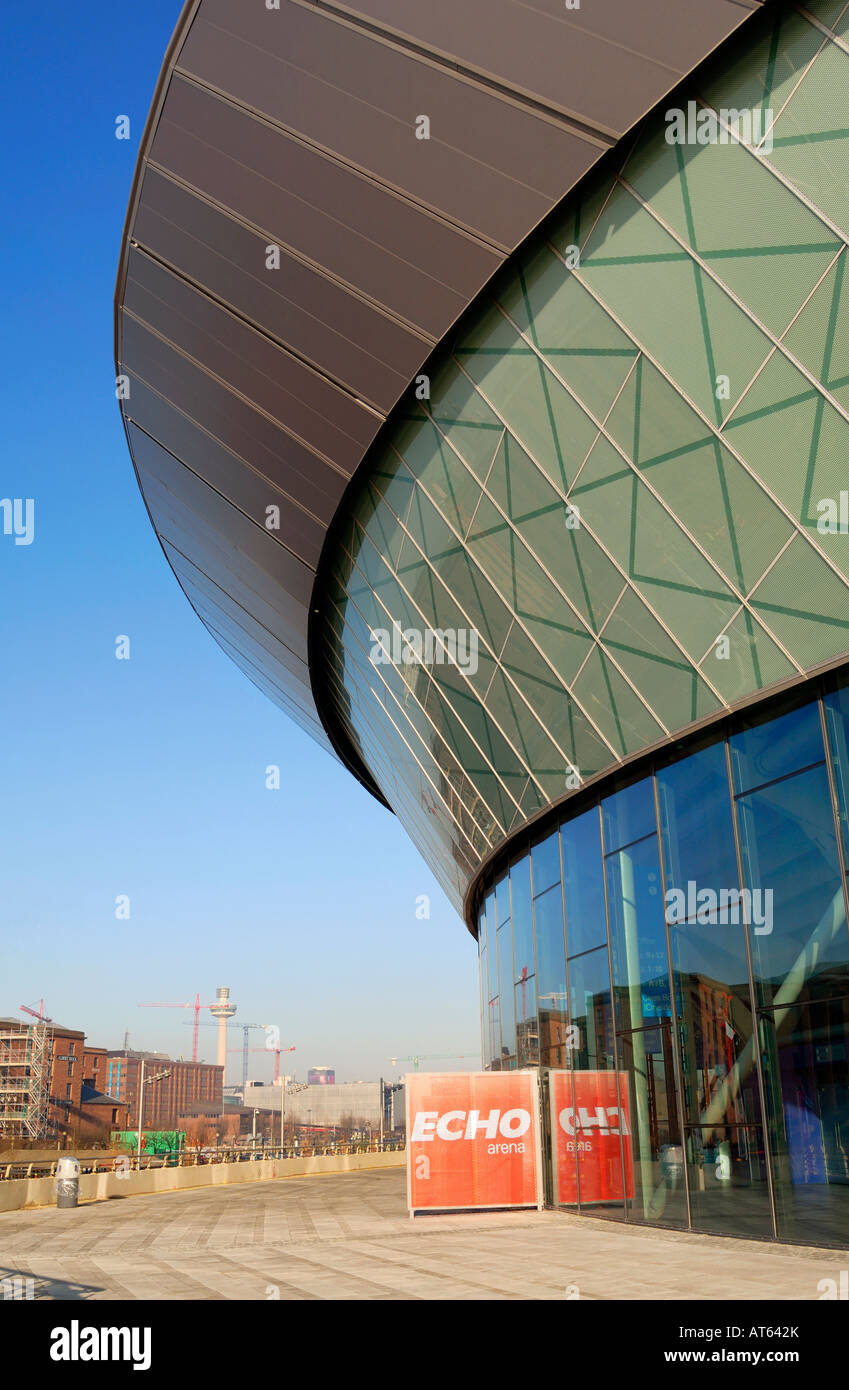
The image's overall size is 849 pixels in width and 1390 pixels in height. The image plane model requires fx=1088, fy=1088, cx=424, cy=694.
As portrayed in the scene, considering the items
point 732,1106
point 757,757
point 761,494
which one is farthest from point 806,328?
point 732,1106

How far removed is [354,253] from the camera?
1370 cm

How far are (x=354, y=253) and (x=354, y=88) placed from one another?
1.89 metres

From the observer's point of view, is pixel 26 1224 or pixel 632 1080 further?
pixel 26 1224

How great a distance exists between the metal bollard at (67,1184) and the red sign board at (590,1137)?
12449 millimetres

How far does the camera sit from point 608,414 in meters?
13.1

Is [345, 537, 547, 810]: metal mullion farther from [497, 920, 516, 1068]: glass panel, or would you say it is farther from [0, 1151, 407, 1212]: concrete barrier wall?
[0, 1151, 407, 1212]: concrete barrier wall

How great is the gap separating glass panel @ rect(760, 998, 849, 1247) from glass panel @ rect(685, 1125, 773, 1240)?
0.29m

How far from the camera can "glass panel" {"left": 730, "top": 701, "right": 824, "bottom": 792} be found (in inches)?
506

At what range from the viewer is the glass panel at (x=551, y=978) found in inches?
769

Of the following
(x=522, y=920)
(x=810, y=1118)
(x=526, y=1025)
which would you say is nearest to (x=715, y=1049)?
(x=810, y=1118)

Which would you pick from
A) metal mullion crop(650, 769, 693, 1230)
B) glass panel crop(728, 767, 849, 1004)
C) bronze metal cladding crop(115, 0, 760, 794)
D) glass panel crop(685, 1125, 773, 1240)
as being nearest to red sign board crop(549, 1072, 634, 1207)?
metal mullion crop(650, 769, 693, 1230)

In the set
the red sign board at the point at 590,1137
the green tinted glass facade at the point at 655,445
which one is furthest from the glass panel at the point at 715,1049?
the green tinted glass facade at the point at 655,445

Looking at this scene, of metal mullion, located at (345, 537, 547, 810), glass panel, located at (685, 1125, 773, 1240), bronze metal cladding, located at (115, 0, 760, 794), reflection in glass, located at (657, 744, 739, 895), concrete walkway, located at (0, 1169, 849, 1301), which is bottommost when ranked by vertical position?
concrete walkway, located at (0, 1169, 849, 1301)

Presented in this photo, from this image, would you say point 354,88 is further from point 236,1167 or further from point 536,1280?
point 236,1167
